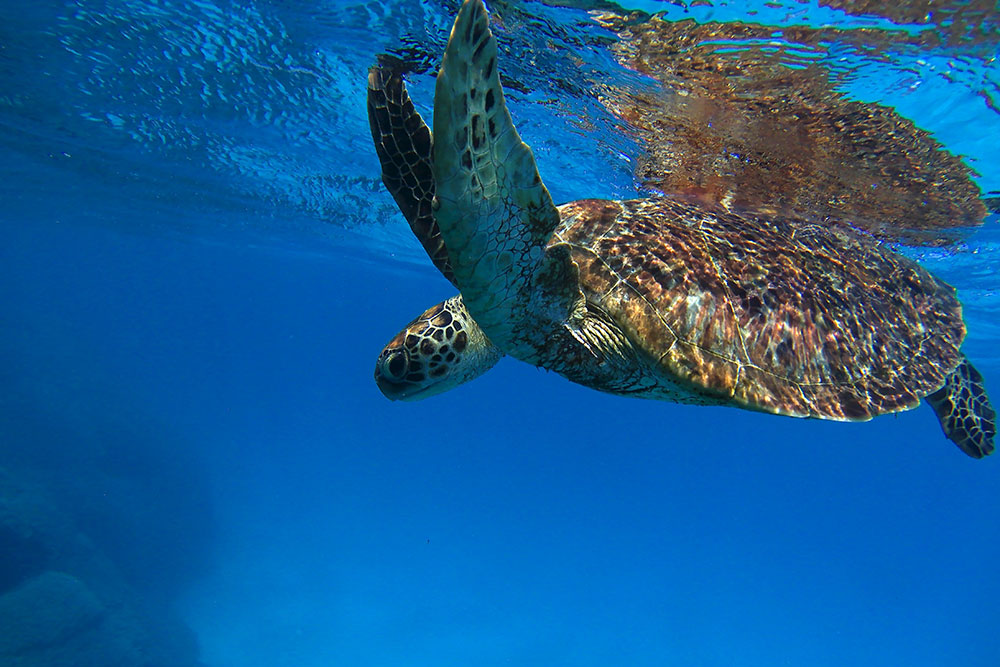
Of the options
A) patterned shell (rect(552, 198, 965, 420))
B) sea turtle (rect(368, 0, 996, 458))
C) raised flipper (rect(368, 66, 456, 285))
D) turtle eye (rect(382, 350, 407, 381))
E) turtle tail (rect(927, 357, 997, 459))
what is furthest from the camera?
turtle tail (rect(927, 357, 997, 459))

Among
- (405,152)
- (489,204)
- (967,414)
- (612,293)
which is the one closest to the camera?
(489,204)

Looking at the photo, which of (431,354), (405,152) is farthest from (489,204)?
(431,354)

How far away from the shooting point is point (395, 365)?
3451 mm

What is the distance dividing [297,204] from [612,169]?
42.8 feet

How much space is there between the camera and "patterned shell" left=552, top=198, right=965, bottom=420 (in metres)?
3.21

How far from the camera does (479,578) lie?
46.3m

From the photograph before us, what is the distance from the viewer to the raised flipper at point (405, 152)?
281cm

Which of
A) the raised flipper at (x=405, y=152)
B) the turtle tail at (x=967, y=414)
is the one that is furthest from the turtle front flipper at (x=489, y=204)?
the turtle tail at (x=967, y=414)

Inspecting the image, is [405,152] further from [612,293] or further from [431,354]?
[612,293]

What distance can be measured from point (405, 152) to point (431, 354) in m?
1.27

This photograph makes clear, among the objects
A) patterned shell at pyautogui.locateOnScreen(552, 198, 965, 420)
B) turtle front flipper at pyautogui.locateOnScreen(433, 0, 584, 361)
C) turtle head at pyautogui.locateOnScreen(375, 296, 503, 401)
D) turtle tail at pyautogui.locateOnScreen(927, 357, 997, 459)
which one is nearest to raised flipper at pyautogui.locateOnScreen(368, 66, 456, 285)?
turtle front flipper at pyautogui.locateOnScreen(433, 0, 584, 361)

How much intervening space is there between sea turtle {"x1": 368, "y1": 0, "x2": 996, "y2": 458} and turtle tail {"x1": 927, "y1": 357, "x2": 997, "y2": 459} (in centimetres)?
162

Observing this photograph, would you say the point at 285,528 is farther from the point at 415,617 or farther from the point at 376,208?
the point at 376,208

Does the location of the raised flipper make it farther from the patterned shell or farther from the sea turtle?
the patterned shell
